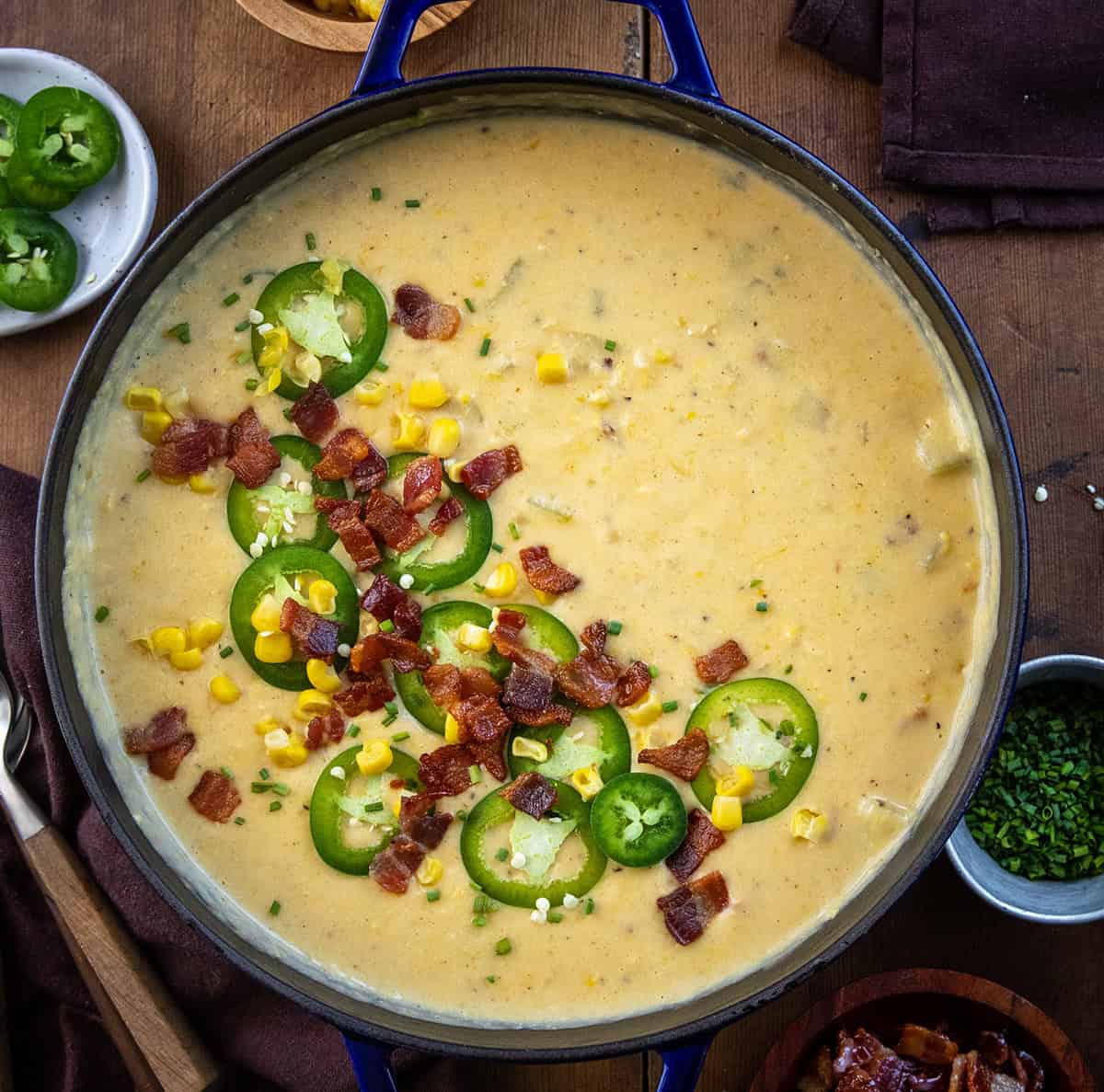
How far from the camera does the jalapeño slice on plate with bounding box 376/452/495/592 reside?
2.35 meters

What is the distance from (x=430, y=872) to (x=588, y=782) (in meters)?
0.35

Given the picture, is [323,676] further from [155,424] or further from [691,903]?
[691,903]

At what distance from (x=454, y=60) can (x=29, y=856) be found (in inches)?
76.0

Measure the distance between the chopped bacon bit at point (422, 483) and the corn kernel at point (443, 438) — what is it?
0.05ft

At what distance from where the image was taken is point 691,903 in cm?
233

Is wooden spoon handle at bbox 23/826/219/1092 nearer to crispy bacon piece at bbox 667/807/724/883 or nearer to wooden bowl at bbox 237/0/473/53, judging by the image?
crispy bacon piece at bbox 667/807/724/883

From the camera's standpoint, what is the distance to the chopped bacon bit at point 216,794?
7.86ft

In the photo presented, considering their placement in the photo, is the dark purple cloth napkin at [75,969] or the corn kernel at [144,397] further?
the dark purple cloth napkin at [75,969]

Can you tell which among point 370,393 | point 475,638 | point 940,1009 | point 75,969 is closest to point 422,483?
point 370,393

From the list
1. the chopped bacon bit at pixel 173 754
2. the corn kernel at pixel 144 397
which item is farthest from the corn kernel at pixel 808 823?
the corn kernel at pixel 144 397

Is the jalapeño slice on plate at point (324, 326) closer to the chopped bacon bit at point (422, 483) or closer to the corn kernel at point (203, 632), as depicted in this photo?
the chopped bacon bit at point (422, 483)

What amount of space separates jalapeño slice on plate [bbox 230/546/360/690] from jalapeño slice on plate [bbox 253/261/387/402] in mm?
308

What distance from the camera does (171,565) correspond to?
2400mm

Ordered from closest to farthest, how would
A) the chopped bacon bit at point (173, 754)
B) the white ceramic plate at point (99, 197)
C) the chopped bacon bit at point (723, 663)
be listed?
1. the chopped bacon bit at point (723, 663)
2. the chopped bacon bit at point (173, 754)
3. the white ceramic plate at point (99, 197)
